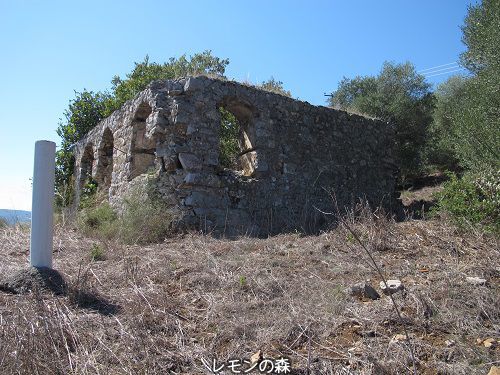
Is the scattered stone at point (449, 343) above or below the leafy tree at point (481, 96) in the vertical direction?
below

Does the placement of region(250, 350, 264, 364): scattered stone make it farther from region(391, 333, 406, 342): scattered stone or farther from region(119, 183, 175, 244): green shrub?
region(119, 183, 175, 244): green shrub

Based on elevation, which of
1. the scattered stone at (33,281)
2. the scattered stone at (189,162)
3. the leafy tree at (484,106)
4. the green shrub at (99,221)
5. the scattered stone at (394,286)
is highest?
the leafy tree at (484,106)

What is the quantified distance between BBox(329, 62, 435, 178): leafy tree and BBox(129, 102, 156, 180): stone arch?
842 centimetres

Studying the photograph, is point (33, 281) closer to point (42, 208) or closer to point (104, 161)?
point (42, 208)

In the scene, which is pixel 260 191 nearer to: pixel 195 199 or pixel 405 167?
pixel 195 199

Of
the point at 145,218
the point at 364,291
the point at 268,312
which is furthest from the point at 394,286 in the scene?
the point at 145,218

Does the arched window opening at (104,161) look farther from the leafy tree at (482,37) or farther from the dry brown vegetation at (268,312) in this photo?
the leafy tree at (482,37)

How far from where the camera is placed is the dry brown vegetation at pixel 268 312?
2.74 metres

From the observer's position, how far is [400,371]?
8.57 feet

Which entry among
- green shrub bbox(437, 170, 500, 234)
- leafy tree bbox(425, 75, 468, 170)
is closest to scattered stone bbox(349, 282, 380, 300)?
green shrub bbox(437, 170, 500, 234)

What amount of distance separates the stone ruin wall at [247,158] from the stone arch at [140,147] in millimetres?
19

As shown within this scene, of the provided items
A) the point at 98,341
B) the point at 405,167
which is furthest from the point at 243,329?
the point at 405,167

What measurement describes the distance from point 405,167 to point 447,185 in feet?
32.8

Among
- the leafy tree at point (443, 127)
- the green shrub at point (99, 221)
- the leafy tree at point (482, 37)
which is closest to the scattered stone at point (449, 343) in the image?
the green shrub at point (99, 221)
